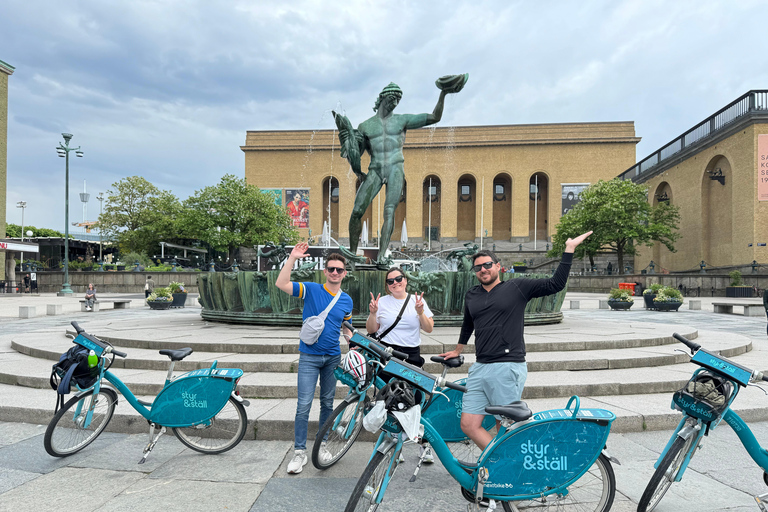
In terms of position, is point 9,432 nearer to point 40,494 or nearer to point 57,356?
point 40,494

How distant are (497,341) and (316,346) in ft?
4.82

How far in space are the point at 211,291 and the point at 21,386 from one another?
12.1 feet

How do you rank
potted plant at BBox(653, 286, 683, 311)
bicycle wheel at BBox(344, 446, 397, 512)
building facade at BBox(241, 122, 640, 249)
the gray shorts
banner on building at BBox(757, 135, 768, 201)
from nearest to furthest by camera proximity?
bicycle wheel at BBox(344, 446, 397, 512)
the gray shorts
potted plant at BBox(653, 286, 683, 311)
banner on building at BBox(757, 135, 768, 201)
building facade at BBox(241, 122, 640, 249)

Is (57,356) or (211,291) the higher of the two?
(211,291)

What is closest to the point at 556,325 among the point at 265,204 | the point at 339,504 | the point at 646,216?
the point at 339,504

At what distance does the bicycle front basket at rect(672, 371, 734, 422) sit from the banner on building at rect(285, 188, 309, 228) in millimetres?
54397

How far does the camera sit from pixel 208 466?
13.1 ft

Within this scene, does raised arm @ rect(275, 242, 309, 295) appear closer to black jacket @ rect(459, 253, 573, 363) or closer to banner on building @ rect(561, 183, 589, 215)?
black jacket @ rect(459, 253, 573, 363)

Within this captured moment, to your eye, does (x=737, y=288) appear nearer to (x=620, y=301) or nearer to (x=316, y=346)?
(x=620, y=301)

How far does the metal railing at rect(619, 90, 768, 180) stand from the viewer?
97.1 feet

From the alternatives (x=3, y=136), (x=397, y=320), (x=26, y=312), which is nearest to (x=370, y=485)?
(x=397, y=320)

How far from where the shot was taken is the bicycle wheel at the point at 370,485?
8.61 feet

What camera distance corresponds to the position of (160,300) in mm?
19234

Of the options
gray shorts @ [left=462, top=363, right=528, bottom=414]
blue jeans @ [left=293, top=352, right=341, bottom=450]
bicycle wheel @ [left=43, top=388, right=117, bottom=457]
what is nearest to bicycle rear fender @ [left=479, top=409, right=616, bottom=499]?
gray shorts @ [left=462, top=363, right=528, bottom=414]
